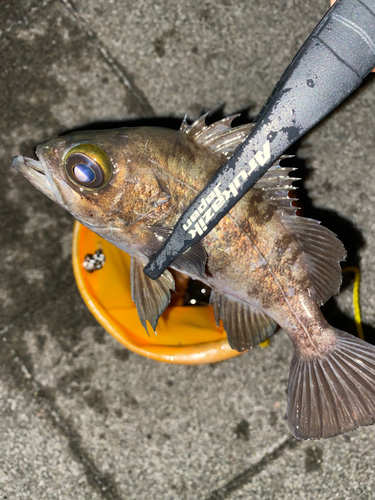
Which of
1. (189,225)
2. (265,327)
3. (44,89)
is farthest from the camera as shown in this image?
(44,89)

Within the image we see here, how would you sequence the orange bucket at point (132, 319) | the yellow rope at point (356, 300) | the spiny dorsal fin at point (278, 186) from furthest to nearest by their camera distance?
the yellow rope at point (356, 300), the orange bucket at point (132, 319), the spiny dorsal fin at point (278, 186)

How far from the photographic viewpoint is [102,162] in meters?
1.41

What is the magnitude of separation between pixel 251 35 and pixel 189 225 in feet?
4.71

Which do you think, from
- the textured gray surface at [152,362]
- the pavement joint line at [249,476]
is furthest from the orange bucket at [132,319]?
the pavement joint line at [249,476]

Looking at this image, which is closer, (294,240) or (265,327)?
(294,240)

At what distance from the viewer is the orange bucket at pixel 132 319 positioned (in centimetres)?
197

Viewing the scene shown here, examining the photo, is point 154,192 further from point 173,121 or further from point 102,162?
point 173,121

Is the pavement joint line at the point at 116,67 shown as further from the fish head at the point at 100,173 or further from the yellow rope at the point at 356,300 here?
the yellow rope at the point at 356,300

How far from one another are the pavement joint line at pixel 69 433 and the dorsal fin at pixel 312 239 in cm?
167

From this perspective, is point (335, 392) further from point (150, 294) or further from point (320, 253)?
point (150, 294)

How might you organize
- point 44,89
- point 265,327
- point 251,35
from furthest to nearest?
point 44,89, point 251,35, point 265,327

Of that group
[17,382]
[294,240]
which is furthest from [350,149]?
[17,382]

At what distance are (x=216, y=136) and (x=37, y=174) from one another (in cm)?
71

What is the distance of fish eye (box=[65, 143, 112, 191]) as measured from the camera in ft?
4.55
